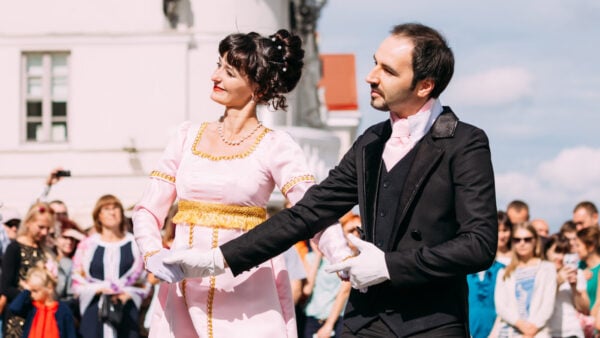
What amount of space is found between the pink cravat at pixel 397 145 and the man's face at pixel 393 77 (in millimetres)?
66

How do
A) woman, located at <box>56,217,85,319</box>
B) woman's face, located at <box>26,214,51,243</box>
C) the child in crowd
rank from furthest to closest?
woman, located at <box>56,217,85,319</box>
woman's face, located at <box>26,214,51,243</box>
the child in crowd

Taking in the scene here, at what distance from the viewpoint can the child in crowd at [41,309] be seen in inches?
412

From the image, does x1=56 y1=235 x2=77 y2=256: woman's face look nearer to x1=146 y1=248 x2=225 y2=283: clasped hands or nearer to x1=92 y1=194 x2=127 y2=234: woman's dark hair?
x1=92 y1=194 x2=127 y2=234: woman's dark hair

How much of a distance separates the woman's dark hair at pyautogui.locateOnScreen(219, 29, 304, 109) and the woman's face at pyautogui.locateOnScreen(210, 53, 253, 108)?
2 cm

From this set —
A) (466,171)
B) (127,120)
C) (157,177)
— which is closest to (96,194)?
(127,120)

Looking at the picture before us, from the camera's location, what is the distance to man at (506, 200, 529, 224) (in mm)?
12477

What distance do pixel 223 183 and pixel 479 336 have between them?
5756 millimetres

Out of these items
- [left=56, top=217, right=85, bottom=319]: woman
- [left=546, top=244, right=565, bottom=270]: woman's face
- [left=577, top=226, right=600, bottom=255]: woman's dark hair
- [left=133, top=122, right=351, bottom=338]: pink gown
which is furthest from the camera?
[left=546, top=244, right=565, bottom=270]: woman's face

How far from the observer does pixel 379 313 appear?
4.47 m

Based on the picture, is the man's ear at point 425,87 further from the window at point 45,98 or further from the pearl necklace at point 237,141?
the window at point 45,98

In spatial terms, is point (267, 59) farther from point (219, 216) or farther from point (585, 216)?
point (585, 216)

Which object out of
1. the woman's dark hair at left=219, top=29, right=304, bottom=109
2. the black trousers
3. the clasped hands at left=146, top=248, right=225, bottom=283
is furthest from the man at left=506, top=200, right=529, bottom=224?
the black trousers

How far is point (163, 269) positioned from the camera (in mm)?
5039

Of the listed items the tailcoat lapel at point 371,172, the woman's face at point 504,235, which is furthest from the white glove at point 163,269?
the woman's face at point 504,235
